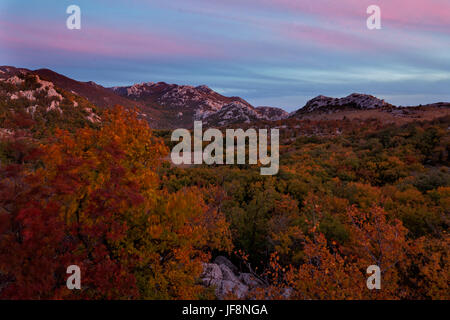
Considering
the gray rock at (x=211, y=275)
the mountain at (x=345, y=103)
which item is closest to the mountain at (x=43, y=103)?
the gray rock at (x=211, y=275)

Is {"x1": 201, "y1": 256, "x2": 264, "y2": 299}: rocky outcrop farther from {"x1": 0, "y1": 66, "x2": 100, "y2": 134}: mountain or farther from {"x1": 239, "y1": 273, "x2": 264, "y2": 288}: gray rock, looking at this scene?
{"x1": 0, "y1": 66, "x2": 100, "y2": 134}: mountain

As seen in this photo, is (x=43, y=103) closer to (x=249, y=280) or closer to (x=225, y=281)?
(x=225, y=281)

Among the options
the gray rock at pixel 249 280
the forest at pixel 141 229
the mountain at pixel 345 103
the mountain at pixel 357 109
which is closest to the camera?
the forest at pixel 141 229

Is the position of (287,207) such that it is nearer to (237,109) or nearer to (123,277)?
(123,277)

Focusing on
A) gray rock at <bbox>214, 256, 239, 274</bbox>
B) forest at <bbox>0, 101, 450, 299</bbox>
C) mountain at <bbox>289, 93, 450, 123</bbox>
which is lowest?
gray rock at <bbox>214, 256, 239, 274</bbox>

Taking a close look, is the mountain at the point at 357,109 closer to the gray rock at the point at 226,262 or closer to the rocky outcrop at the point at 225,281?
the gray rock at the point at 226,262

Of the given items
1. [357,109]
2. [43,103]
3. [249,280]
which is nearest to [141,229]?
[249,280]

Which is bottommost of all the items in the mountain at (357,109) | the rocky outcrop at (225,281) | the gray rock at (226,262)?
the gray rock at (226,262)

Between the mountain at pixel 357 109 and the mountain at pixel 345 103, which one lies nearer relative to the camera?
the mountain at pixel 357 109

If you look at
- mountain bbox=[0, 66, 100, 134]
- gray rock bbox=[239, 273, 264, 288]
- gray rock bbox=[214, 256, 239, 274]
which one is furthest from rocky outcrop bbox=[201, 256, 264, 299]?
mountain bbox=[0, 66, 100, 134]

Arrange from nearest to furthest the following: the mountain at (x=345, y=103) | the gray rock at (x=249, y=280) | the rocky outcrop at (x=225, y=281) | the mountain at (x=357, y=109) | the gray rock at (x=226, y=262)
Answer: the rocky outcrop at (x=225, y=281) < the gray rock at (x=249, y=280) < the gray rock at (x=226, y=262) < the mountain at (x=357, y=109) < the mountain at (x=345, y=103)

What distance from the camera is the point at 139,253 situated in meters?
8.05

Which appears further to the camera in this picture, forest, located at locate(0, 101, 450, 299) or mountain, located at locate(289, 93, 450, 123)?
mountain, located at locate(289, 93, 450, 123)
